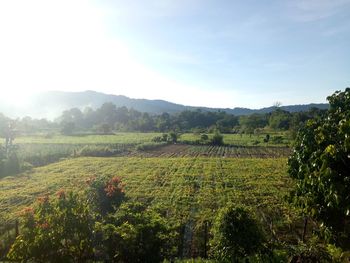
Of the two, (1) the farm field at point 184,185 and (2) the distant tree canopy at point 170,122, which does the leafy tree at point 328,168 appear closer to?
(1) the farm field at point 184,185

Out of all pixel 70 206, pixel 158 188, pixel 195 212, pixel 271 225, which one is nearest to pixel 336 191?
pixel 70 206

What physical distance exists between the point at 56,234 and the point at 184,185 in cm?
2134

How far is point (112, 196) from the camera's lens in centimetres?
1831

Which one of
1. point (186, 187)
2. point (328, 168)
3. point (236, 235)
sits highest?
point (328, 168)

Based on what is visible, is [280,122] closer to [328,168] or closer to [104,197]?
[104,197]

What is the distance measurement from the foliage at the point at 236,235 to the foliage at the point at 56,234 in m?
4.66

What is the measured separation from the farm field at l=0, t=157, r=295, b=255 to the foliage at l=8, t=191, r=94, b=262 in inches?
163

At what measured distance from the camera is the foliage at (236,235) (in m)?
12.4

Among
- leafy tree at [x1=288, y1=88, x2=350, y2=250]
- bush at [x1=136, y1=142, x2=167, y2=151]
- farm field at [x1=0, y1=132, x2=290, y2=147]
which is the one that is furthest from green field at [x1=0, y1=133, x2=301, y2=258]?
farm field at [x1=0, y1=132, x2=290, y2=147]

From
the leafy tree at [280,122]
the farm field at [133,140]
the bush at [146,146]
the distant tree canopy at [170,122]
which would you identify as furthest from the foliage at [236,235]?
the leafy tree at [280,122]

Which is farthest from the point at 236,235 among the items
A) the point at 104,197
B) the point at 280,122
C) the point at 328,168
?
the point at 280,122

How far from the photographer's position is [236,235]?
12445 millimetres

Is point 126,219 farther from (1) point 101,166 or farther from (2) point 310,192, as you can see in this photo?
(1) point 101,166

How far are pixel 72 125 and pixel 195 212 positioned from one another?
104102mm
